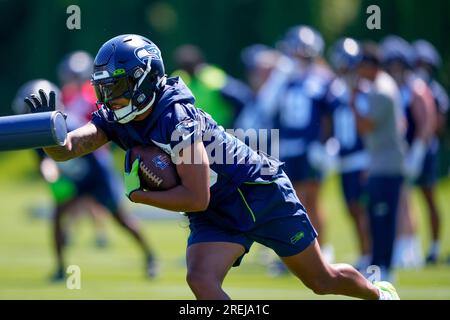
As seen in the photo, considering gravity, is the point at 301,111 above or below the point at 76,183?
above

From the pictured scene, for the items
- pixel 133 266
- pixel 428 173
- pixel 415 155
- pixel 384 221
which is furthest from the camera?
pixel 428 173

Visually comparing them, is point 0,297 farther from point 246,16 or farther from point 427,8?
point 246,16

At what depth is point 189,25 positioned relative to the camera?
23.8 metres

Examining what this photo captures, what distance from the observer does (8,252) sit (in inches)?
519

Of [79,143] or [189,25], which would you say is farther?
[189,25]

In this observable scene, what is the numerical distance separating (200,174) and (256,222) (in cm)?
61

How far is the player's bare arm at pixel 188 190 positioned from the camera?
582cm

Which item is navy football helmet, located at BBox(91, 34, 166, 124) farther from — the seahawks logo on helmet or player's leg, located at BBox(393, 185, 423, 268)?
player's leg, located at BBox(393, 185, 423, 268)

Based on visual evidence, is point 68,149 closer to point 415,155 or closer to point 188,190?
point 188,190

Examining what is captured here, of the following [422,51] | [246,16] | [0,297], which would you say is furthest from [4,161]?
[0,297]

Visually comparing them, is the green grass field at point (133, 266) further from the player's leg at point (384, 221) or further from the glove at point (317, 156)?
the glove at point (317, 156)

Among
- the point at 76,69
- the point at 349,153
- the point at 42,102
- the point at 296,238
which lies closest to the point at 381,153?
the point at 349,153
